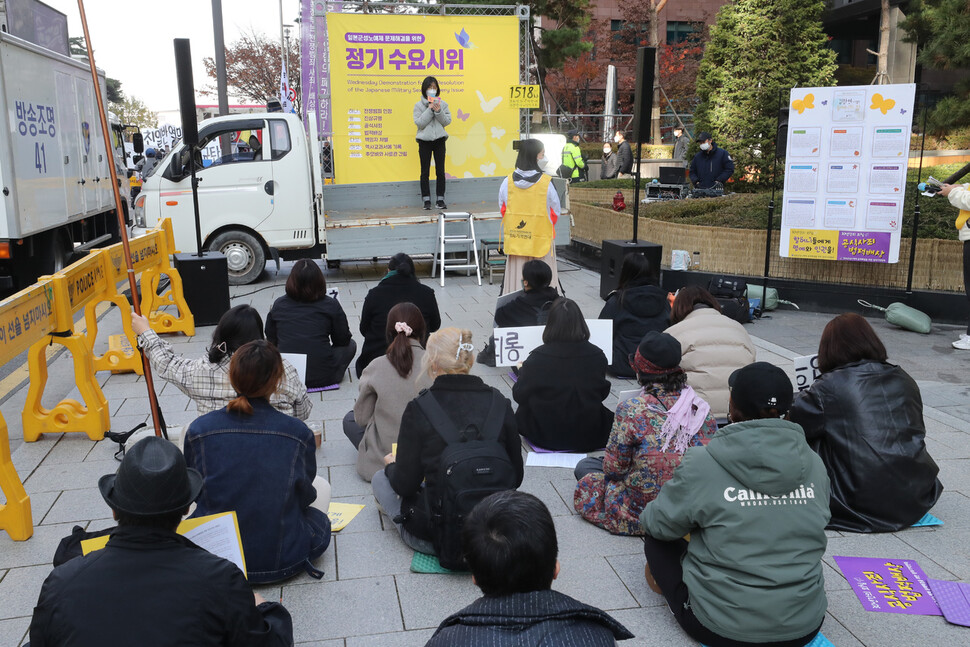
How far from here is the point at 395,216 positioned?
11977 mm

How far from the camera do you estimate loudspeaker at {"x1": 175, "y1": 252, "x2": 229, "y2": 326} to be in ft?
29.8

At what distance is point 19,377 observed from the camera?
793 centimetres

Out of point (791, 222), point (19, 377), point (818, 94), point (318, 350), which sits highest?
point (818, 94)

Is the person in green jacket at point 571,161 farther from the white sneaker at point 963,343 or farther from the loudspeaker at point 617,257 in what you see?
the white sneaker at point 963,343

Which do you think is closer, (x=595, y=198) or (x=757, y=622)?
(x=757, y=622)

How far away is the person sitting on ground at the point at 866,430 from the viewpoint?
13.4 ft

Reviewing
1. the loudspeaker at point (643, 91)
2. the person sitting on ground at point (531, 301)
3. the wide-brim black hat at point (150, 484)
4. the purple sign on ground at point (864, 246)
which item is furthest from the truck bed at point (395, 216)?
the wide-brim black hat at point (150, 484)

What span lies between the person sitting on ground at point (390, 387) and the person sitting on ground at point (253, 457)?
42.0 inches

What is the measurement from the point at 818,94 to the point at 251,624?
8.74 meters

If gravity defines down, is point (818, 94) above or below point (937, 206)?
above

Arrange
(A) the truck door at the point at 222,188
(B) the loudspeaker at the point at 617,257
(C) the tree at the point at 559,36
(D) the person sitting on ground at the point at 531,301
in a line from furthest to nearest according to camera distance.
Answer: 1. (C) the tree at the point at 559,36
2. (A) the truck door at the point at 222,188
3. (B) the loudspeaker at the point at 617,257
4. (D) the person sitting on ground at the point at 531,301

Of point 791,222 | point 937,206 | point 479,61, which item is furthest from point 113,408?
point 937,206

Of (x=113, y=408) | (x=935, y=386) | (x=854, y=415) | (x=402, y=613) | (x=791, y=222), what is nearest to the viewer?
(x=402, y=613)

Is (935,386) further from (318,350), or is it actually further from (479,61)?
(479,61)
